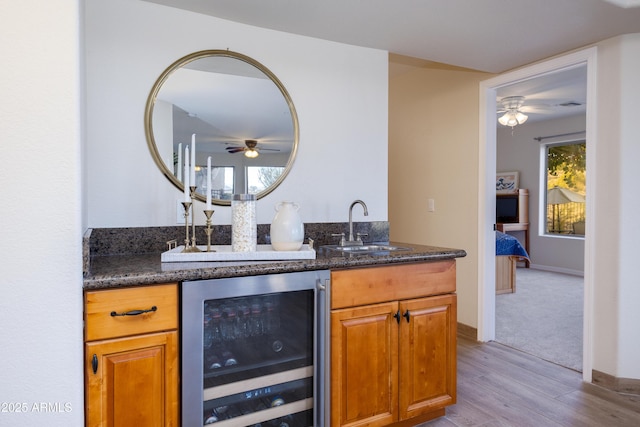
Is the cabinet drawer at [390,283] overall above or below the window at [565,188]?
below

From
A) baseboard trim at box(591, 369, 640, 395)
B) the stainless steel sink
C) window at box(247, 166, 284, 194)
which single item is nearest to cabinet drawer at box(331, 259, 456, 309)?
the stainless steel sink

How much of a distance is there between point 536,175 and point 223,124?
6088 mm

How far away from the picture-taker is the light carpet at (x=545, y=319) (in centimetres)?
301

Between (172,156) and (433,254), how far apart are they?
139 centimetres

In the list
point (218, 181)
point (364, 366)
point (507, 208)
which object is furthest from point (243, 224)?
point (507, 208)

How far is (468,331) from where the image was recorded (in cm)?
330

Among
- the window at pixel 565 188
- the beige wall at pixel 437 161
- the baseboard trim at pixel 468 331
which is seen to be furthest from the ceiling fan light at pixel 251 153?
the window at pixel 565 188

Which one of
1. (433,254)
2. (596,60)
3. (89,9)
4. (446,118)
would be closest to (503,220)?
(446,118)

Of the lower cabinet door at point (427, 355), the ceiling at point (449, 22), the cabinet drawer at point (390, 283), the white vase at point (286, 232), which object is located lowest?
the lower cabinet door at point (427, 355)

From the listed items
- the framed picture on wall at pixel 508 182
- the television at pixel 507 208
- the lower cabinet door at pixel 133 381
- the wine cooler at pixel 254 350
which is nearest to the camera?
the lower cabinet door at pixel 133 381

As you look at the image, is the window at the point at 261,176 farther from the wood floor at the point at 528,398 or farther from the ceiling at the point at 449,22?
the wood floor at the point at 528,398

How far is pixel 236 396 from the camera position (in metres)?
1.53

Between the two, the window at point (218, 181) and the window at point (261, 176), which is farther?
the window at point (261, 176)

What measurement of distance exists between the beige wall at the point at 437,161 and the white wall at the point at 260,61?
106 cm
